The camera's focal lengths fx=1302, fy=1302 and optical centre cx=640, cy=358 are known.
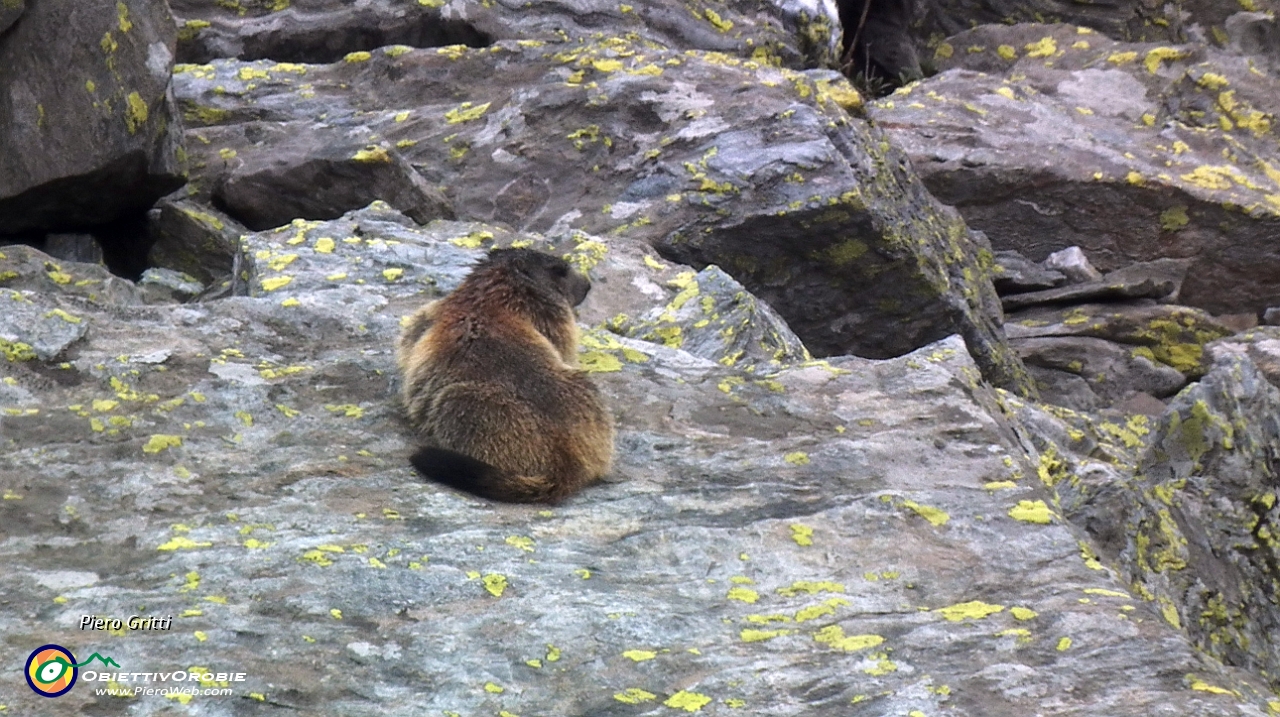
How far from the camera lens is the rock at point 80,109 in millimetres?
9477

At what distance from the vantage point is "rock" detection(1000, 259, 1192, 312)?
14.5 m

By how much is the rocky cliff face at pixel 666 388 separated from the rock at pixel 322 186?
4cm

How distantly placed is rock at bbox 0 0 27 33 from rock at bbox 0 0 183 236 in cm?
11

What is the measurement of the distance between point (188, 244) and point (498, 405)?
5.51 metres

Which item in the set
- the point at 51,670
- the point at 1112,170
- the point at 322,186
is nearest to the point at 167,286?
the point at 322,186

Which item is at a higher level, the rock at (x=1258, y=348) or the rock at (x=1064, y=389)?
the rock at (x=1258, y=348)

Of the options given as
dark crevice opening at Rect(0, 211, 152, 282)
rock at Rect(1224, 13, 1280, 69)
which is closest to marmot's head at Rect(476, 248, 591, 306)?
dark crevice opening at Rect(0, 211, 152, 282)

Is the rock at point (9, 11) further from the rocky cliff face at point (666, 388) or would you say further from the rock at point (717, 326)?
the rock at point (717, 326)

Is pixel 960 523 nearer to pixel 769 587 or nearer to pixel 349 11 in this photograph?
pixel 769 587

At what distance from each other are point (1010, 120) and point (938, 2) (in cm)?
521

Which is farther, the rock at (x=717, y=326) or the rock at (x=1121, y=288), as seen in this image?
the rock at (x=1121, y=288)

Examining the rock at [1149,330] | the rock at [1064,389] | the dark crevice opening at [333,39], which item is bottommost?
the rock at [1064,389]

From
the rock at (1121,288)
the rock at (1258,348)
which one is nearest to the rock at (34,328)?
the rock at (1258,348)

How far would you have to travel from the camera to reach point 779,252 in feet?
37.0
